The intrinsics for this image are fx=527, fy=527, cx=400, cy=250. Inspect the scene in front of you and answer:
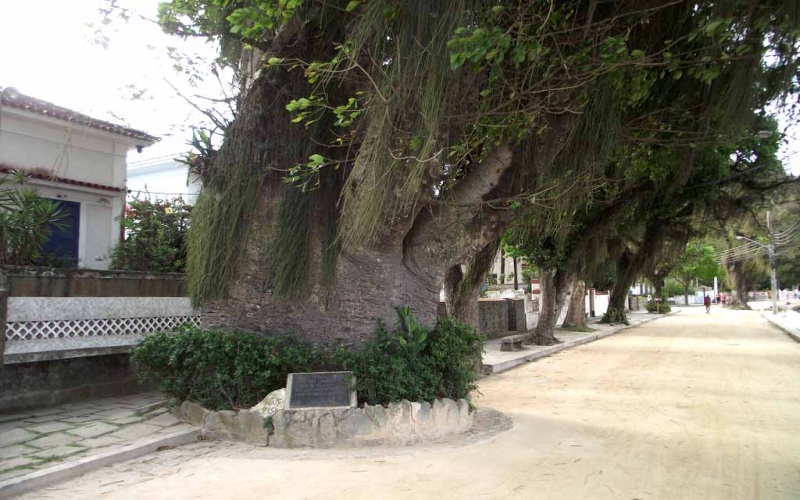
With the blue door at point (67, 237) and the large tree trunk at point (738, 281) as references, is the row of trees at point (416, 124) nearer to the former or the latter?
the blue door at point (67, 237)

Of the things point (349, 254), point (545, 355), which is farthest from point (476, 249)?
point (545, 355)

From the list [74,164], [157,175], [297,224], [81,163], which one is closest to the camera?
[297,224]

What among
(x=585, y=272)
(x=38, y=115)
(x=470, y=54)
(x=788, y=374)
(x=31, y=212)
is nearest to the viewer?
(x=470, y=54)

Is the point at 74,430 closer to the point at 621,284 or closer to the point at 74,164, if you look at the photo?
the point at 74,164

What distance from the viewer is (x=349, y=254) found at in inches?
238

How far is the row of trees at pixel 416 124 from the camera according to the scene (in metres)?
4.78

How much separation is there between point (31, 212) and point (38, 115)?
296 cm

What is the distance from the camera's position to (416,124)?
4996mm

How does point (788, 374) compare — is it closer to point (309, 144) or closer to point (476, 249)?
point (476, 249)

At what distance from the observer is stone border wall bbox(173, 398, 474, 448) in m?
5.11

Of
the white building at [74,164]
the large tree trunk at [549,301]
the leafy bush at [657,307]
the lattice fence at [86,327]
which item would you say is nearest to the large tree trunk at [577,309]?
the large tree trunk at [549,301]

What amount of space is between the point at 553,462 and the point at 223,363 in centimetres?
342

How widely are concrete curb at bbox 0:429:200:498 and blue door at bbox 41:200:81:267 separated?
5.43m

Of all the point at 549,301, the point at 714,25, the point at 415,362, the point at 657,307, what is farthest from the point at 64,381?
the point at 657,307
